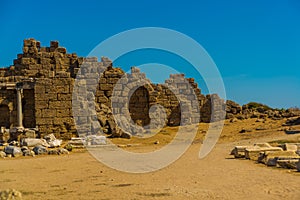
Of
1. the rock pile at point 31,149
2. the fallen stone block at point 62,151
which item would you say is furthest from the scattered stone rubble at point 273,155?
the rock pile at point 31,149

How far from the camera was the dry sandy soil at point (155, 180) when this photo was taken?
7590 millimetres

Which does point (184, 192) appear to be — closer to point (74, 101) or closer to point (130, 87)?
point (74, 101)

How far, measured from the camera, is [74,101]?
66.6ft

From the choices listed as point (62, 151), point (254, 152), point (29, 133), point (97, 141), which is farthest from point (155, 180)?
point (29, 133)

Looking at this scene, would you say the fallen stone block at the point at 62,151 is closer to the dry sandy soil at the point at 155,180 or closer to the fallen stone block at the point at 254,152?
the dry sandy soil at the point at 155,180

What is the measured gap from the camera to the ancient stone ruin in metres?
20.2

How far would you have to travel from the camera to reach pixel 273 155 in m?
11.3

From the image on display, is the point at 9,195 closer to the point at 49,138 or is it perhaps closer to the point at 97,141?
the point at 97,141

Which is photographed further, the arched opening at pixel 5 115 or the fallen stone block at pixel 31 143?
the arched opening at pixel 5 115

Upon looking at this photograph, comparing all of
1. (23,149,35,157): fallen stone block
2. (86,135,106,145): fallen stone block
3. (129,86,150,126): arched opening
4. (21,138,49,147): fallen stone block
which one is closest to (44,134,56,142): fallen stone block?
(21,138,49,147): fallen stone block

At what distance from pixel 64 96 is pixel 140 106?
562 cm

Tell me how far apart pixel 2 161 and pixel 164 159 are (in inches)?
232

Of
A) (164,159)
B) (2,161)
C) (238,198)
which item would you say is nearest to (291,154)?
(164,159)

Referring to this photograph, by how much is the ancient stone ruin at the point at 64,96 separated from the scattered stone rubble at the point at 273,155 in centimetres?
852
